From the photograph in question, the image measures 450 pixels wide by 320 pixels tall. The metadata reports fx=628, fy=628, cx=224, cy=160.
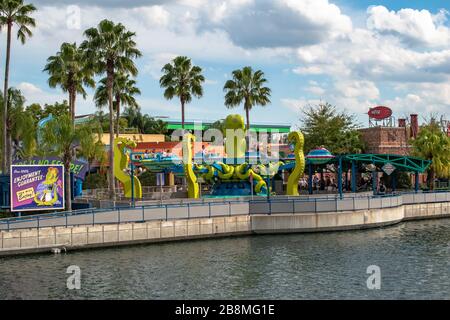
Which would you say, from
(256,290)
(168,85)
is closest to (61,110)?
Result: (168,85)

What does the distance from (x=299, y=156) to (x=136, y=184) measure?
1494 cm

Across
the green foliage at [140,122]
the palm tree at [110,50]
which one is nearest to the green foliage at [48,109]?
the green foliage at [140,122]

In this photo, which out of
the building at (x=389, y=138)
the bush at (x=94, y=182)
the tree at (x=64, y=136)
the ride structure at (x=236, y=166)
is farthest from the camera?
the building at (x=389, y=138)

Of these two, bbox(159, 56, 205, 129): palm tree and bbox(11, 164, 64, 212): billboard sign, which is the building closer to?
bbox(159, 56, 205, 129): palm tree

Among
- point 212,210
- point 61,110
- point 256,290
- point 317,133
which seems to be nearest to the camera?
point 256,290

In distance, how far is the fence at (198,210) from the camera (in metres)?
39.2

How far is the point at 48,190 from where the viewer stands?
146ft

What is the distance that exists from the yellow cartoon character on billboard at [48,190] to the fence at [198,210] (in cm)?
405

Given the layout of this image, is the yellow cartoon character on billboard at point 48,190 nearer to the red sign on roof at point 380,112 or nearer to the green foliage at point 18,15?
the green foliage at point 18,15

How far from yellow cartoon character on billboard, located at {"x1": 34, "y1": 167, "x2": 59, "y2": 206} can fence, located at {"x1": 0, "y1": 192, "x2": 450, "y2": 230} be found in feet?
13.3

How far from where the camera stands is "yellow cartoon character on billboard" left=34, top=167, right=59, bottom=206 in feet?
144

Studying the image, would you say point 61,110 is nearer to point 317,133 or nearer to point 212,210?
point 317,133

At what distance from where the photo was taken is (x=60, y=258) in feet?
121
